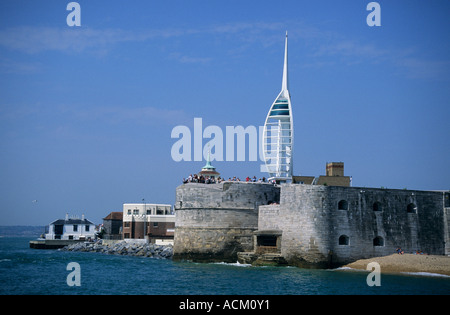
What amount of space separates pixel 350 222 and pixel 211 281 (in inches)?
476

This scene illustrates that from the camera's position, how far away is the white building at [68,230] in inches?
3996

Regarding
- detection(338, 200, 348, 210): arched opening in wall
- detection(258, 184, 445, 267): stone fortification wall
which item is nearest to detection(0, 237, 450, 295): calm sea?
detection(258, 184, 445, 267): stone fortification wall

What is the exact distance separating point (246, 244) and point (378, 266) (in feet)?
34.1

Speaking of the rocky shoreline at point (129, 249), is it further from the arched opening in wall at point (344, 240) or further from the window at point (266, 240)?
the arched opening in wall at point (344, 240)

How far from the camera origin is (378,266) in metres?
43.8

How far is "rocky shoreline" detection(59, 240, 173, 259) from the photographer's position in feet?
210

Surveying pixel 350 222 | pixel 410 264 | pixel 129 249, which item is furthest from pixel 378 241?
pixel 129 249

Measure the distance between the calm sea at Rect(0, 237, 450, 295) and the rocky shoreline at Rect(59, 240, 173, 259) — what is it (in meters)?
15.2

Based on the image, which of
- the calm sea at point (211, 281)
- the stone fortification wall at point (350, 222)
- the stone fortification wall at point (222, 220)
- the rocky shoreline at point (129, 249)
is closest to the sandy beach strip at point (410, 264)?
the stone fortification wall at point (350, 222)

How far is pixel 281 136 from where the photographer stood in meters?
62.9

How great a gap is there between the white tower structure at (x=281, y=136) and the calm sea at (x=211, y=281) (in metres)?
17.3

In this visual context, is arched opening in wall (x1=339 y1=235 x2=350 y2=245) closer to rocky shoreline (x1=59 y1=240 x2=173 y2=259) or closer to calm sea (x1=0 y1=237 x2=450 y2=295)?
calm sea (x1=0 y1=237 x2=450 y2=295)
